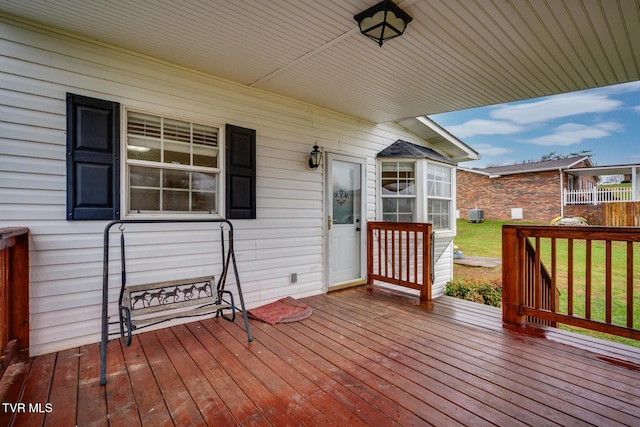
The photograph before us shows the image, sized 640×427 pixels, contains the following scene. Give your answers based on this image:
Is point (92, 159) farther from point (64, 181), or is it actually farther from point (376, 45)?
point (376, 45)

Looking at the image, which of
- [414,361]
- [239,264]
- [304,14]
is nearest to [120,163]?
[239,264]

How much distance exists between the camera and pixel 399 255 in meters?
4.44

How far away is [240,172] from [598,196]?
16.8m

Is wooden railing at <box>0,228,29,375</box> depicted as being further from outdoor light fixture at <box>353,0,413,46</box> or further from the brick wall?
the brick wall

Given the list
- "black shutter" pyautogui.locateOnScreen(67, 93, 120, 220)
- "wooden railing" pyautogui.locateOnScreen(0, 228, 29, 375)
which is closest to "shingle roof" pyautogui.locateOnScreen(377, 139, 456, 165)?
"black shutter" pyautogui.locateOnScreen(67, 93, 120, 220)

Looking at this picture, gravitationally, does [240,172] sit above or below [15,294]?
above

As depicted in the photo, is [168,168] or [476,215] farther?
[476,215]

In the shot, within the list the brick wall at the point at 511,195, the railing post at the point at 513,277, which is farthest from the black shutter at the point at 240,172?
the brick wall at the point at 511,195

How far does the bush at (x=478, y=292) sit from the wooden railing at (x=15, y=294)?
6.13m

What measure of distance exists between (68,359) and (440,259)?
5.84 metres

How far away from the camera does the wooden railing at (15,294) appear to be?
86.5 inches

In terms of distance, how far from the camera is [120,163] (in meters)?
2.79

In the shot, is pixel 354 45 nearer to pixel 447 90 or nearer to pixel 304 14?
pixel 304 14

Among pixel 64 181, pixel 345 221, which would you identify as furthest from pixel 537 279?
pixel 64 181
